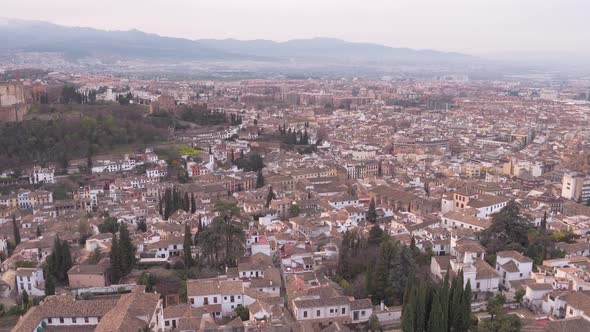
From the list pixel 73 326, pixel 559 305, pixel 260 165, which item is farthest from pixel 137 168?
pixel 559 305

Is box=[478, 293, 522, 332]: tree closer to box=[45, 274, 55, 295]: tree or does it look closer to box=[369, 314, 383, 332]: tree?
box=[369, 314, 383, 332]: tree

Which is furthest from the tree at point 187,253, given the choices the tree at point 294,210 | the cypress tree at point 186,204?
the cypress tree at point 186,204

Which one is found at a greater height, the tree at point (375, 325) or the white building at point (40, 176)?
the tree at point (375, 325)

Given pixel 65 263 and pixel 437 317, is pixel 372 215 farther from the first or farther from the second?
pixel 65 263

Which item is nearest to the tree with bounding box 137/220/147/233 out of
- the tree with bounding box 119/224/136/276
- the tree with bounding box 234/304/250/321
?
the tree with bounding box 119/224/136/276

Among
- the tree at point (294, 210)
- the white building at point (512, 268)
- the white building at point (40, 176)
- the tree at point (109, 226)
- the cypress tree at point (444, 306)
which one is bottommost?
the white building at point (40, 176)

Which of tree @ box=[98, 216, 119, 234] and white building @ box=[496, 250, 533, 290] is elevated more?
white building @ box=[496, 250, 533, 290]

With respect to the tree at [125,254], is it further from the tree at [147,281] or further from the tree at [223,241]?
the tree at [223,241]

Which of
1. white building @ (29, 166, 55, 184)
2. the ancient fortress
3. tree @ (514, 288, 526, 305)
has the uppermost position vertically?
the ancient fortress
